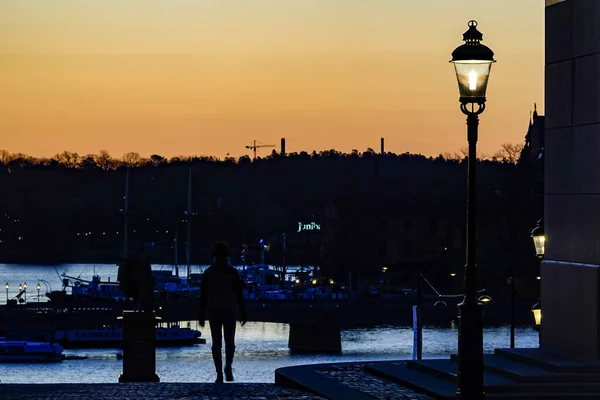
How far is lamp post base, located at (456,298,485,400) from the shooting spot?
15031 mm

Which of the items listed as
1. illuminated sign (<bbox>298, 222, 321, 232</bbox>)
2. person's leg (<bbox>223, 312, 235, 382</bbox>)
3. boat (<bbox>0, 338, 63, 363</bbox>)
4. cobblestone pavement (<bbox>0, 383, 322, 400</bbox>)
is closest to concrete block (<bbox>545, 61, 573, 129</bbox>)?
person's leg (<bbox>223, 312, 235, 382</bbox>)

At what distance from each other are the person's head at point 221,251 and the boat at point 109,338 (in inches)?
2681

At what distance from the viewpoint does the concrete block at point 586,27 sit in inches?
767

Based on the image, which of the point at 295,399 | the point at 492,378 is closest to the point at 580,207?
the point at 492,378

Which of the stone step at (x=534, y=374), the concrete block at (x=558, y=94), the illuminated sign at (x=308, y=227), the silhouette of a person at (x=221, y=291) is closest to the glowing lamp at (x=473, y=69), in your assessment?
the stone step at (x=534, y=374)

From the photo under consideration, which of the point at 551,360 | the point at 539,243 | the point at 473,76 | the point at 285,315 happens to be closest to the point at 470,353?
the point at 473,76

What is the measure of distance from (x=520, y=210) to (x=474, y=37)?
311 ft

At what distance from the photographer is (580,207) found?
65.5 feet

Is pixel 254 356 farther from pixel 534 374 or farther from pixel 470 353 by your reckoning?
pixel 470 353

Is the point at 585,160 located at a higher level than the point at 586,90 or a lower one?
lower

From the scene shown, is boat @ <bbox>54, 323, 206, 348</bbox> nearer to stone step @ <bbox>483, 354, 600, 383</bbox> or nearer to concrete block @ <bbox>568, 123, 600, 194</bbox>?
concrete block @ <bbox>568, 123, 600, 194</bbox>

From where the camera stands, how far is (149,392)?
1798cm

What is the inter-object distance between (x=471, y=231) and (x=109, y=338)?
7361 centimetres

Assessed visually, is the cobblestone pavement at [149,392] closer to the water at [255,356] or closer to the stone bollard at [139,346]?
the stone bollard at [139,346]
